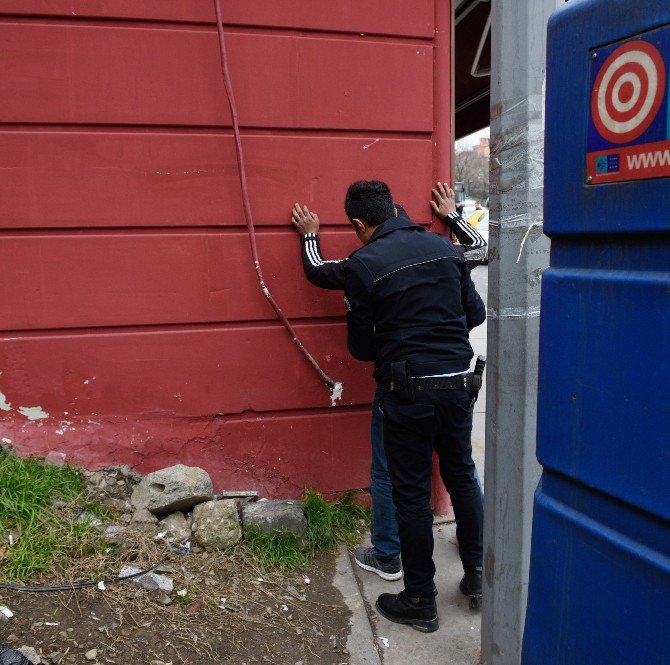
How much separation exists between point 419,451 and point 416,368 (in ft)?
1.17

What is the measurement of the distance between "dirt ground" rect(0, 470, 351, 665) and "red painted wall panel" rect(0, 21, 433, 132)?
2119 millimetres

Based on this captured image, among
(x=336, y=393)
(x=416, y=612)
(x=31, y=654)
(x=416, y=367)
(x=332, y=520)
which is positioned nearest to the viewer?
(x=31, y=654)

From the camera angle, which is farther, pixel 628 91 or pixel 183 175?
pixel 183 175

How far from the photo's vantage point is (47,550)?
3000 millimetres

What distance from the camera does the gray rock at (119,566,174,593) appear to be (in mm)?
2996

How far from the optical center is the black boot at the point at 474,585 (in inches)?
124

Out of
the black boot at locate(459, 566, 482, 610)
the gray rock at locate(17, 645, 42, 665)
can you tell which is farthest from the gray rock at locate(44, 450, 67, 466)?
the black boot at locate(459, 566, 482, 610)

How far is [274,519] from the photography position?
345 centimetres

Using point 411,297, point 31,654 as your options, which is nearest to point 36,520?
point 31,654

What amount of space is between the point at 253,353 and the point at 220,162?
1014mm

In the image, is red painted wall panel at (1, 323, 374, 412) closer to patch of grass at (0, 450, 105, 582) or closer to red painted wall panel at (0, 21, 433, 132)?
patch of grass at (0, 450, 105, 582)

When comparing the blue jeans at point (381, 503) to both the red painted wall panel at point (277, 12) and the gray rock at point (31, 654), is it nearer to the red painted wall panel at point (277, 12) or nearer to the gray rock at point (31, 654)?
the gray rock at point (31, 654)

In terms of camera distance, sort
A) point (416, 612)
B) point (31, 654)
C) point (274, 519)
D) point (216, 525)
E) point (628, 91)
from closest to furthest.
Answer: point (628, 91) < point (31, 654) < point (416, 612) < point (216, 525) < point (274, 519)

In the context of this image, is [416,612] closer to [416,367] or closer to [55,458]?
[416,367]
